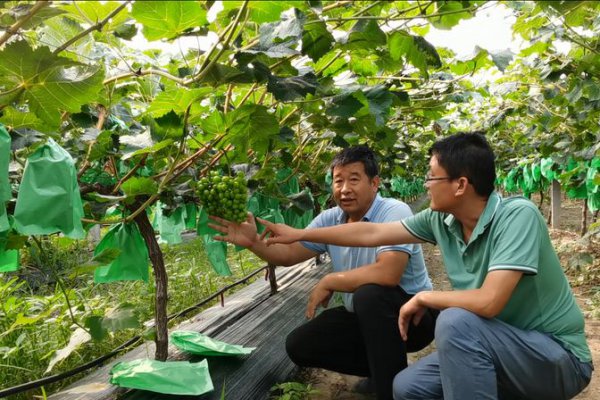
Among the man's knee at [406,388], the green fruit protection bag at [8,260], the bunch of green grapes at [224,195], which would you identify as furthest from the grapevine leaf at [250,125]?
the man's knee at [406,388]

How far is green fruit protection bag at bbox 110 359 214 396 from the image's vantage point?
221 centimetres

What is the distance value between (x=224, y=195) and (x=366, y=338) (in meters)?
1.08

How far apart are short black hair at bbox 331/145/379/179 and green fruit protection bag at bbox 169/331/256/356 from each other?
49.2 inches

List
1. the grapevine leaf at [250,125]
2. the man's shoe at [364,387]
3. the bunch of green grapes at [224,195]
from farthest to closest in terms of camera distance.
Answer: the man's shoe at [364,387] < the bunch of green grapes at [224,195] < the grapevine leaf at [250,125]

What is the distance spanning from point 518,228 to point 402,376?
0.86m

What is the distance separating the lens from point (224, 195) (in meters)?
1.97

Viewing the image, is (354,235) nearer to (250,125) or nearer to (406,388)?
(406,388)

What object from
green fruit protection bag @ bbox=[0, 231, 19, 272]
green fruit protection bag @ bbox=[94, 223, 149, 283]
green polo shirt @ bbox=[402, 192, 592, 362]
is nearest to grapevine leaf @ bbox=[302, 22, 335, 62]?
green polo shirt @ bbox=[402, 192, 592, 362]

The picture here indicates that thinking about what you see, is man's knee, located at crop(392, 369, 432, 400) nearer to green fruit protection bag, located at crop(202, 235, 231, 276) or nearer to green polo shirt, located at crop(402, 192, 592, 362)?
green polo shirt, located at crop(402, 192, 592, 362)

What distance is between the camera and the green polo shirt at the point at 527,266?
184cm

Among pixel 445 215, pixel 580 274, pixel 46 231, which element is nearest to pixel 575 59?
pixel 445 215

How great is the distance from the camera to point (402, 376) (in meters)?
2.20

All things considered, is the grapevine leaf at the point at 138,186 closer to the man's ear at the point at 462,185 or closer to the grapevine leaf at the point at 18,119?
the grapevine leaf at the point at 18,119

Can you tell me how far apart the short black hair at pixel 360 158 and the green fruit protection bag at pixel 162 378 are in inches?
54.9
